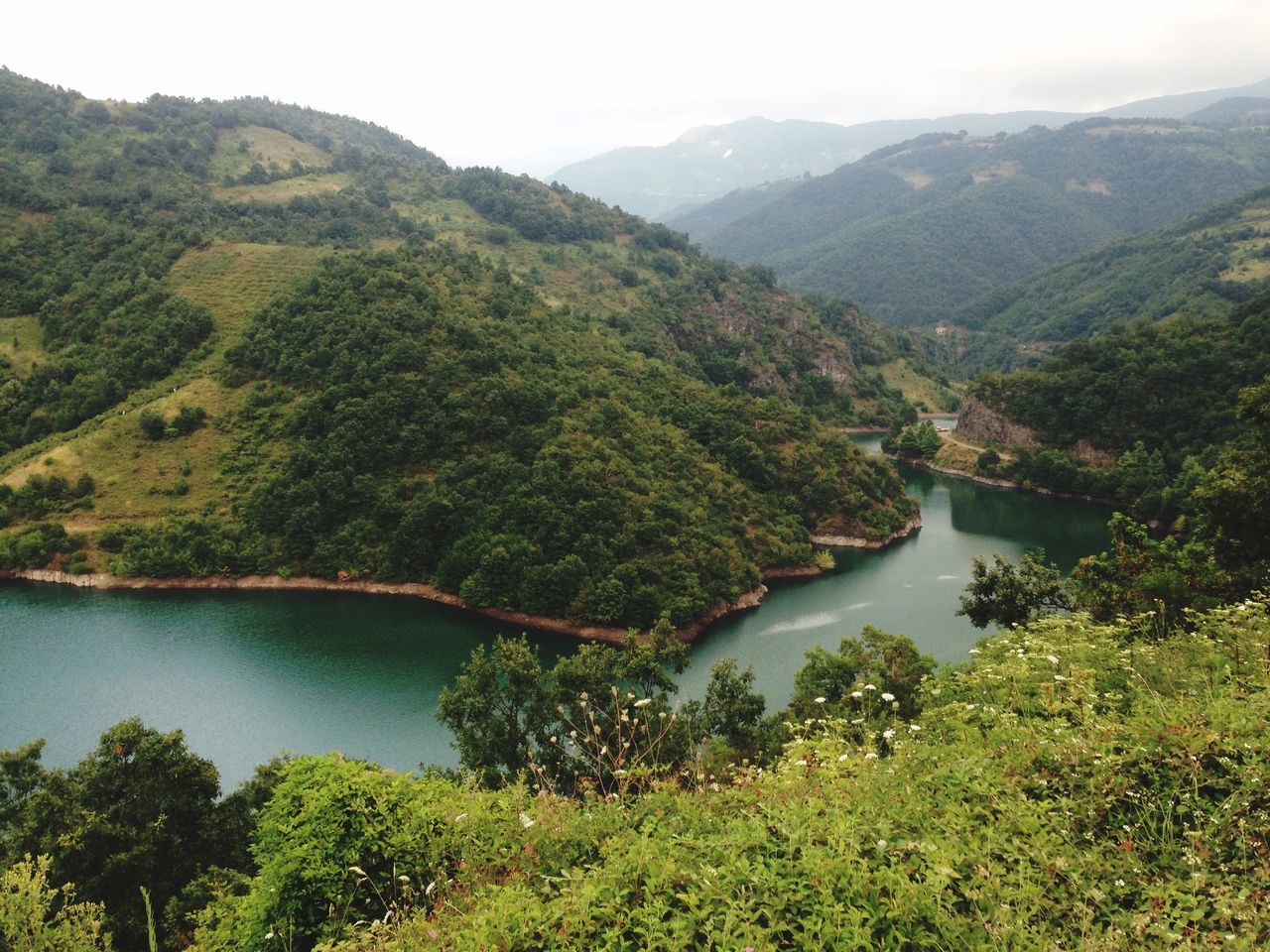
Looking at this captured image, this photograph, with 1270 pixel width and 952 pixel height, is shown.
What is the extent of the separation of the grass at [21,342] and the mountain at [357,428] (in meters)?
0.24

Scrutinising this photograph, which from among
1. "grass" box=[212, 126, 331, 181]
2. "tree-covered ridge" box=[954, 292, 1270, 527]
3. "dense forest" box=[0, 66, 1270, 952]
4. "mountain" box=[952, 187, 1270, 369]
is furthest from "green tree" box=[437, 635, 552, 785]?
"mountain" box=[952, 187, 1270, 369]

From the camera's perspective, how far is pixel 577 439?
2112 inches

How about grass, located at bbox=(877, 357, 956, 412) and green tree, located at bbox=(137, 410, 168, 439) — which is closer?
green tree, located at bbox=(137, 410, 168, 439)

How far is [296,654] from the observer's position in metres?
41.3

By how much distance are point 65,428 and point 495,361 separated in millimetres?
35418

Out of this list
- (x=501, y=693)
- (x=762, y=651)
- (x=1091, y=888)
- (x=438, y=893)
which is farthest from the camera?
(x=762, y=651)

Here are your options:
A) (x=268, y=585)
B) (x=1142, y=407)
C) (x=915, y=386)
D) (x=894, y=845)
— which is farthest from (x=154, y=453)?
(x=915, y=386)

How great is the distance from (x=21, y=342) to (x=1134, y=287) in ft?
580

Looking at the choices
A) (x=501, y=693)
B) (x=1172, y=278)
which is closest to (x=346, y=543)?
(x=501, y=693)

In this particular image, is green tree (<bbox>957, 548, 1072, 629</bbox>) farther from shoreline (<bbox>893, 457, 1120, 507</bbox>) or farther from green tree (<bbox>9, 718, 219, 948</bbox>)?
shoreline (<bbox>893, 457, 1120, 507</bbox>)

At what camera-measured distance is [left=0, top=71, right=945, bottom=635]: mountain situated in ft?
161

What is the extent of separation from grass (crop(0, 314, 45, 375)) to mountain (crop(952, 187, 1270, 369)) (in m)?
143

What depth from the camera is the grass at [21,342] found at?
210 feet

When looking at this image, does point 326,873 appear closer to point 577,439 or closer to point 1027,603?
point 1027,603
